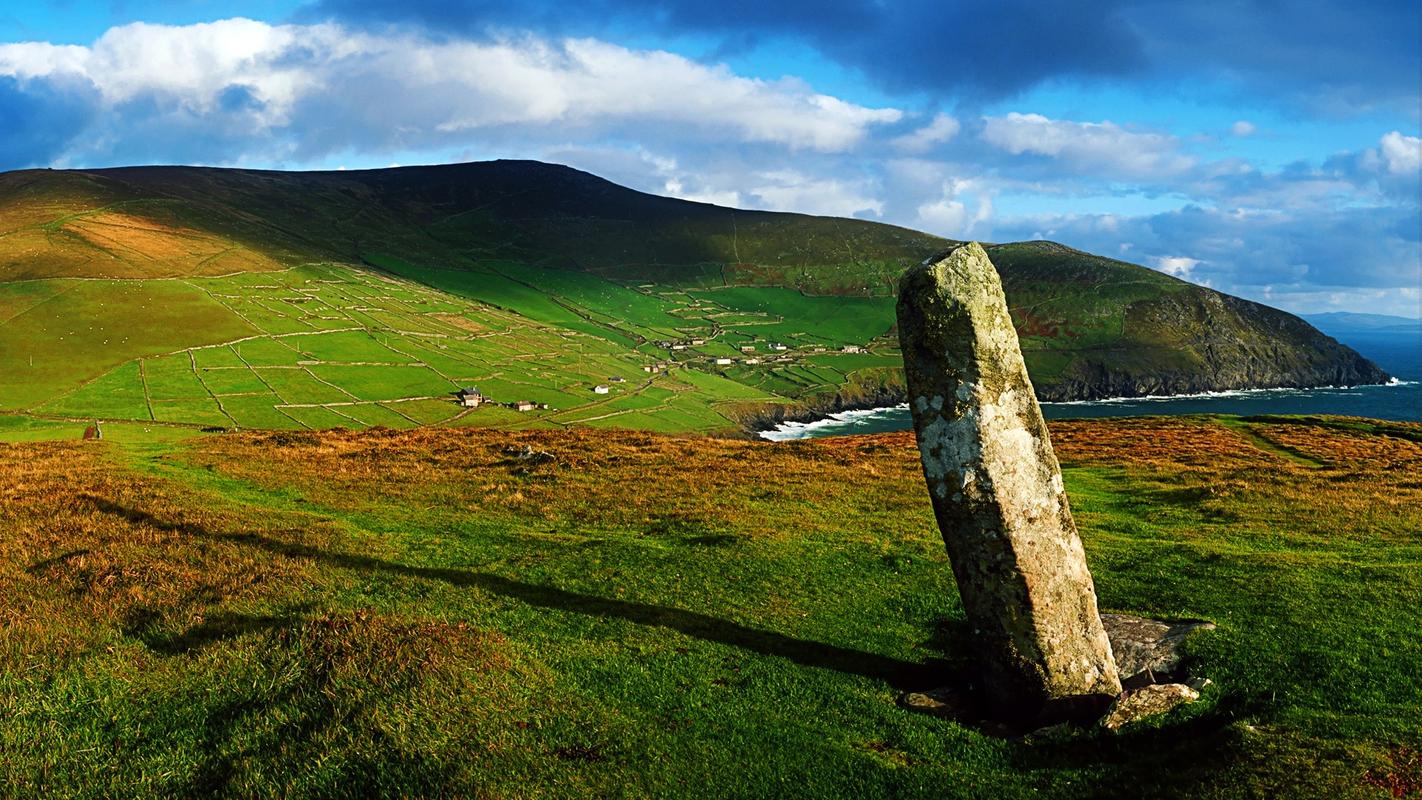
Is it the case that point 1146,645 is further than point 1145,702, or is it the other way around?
point 1146,645

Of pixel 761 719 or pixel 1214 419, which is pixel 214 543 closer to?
pixel 761 719

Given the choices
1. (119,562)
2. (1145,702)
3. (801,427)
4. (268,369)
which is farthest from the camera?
(801,427)

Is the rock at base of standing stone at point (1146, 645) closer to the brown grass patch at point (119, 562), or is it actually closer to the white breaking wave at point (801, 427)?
the brown grass patch at point (119, 562)

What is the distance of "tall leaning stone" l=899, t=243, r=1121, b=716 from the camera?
521 inches

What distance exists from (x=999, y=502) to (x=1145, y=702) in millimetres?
3620

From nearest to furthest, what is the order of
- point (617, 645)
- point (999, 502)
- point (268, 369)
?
point (999, 502) → point (617, 645) → point (268, 369)

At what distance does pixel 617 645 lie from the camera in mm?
15016

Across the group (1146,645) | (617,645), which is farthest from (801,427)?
(617,645)

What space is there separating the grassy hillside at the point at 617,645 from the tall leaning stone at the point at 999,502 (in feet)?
4.84

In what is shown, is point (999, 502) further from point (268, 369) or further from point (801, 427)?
point (801, 427)

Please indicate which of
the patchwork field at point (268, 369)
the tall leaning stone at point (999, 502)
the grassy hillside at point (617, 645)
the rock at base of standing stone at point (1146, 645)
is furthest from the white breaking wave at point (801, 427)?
the tall leaning stone at point (999, 502)

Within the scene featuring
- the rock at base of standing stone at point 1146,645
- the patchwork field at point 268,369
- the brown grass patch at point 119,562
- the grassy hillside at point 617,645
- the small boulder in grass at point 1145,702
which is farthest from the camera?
the patchwork field at point 268,369

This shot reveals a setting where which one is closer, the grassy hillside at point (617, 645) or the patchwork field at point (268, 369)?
the grassy hillside at point (617, 645)

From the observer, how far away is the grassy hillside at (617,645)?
34.2ft
